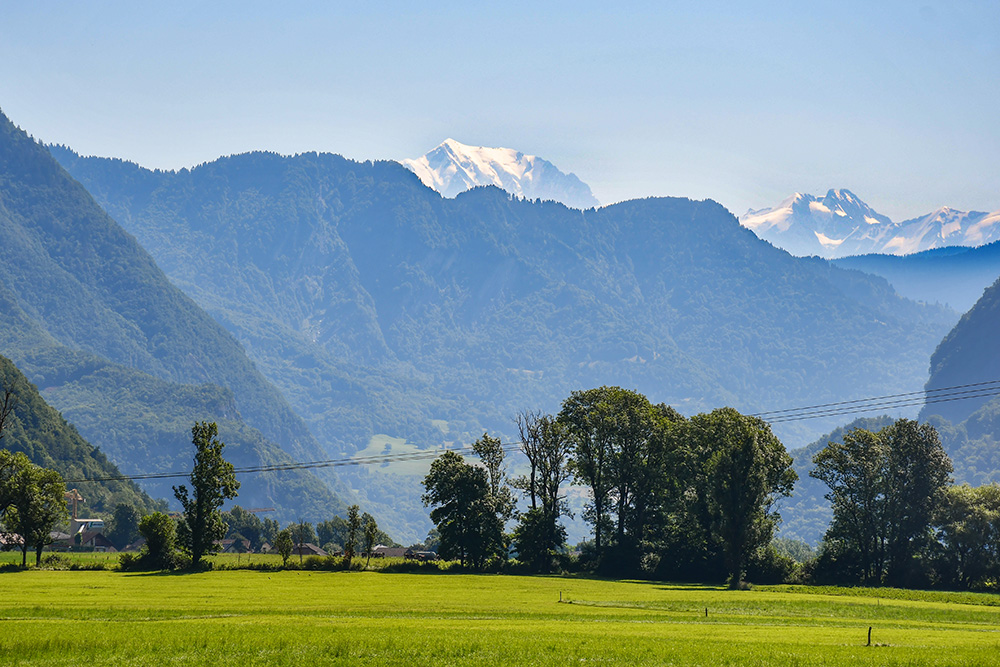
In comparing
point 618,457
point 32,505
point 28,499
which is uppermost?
point 618,457

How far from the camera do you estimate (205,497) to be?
10206 cm

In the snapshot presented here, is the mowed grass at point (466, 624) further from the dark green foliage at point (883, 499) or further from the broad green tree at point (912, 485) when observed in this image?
the broad green tree at point (912, 485)

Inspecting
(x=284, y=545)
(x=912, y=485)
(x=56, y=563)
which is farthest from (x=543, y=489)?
(x=56, y=563)

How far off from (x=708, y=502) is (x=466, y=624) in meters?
50.6

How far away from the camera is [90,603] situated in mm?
57219

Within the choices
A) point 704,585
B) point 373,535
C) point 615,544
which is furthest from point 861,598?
point 373,535

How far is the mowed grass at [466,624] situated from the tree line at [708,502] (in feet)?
39.1

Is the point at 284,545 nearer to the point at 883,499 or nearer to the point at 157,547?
the point at 157,547

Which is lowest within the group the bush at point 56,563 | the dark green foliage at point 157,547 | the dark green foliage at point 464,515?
the bush at point 56,563

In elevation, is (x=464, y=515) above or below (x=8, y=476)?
below

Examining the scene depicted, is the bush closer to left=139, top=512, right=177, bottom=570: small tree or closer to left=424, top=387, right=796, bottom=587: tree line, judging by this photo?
left=139, top=512, right=177, bottom=570: small tree

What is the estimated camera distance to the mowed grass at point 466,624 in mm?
37406

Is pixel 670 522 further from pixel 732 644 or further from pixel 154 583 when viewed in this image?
pixel 732 644

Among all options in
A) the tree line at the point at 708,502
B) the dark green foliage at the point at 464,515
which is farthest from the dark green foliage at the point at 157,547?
the tree line at the point at 708,502
